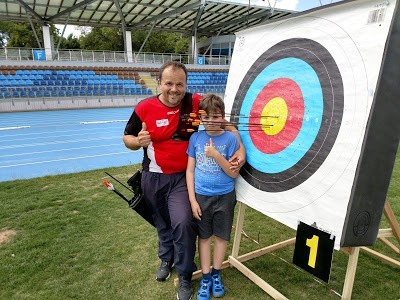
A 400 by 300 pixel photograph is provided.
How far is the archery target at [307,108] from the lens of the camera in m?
1.51

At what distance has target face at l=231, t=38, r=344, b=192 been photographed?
1.67m

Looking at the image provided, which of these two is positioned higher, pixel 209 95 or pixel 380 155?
pixel 209 95

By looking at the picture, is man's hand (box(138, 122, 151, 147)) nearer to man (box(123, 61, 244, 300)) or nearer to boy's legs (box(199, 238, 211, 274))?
man (box(123, 61, 244, 300))

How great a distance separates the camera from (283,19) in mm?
1951

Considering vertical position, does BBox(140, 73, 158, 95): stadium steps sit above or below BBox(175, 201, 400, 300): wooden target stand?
above

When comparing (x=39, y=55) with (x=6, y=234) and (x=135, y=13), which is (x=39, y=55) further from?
(x=6, y=234)

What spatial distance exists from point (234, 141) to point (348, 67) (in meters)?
0.82

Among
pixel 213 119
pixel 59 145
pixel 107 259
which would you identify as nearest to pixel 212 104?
pixel 213 119

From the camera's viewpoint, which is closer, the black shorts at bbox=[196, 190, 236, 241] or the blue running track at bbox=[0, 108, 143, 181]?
the black shorts at bbox=[196, 190, 236, 241]

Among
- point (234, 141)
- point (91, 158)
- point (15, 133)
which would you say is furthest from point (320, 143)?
point (15, 133)

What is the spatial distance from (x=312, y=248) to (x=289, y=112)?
801 millimetres

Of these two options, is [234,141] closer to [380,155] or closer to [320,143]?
[320,143]

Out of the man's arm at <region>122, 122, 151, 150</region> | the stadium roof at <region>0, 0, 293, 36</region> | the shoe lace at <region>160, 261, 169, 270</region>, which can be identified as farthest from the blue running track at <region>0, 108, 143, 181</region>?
the stadium roof at <region>0, 0, 293, 36</region>

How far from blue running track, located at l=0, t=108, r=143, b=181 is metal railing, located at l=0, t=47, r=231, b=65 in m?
4.96
